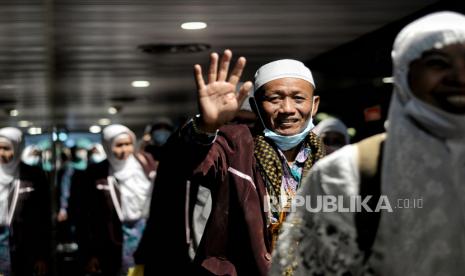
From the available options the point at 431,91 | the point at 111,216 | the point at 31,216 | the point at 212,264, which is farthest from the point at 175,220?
the point at 111,216

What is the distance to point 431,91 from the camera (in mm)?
3059

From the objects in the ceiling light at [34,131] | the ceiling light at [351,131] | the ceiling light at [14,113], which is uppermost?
the ceiling light at [14,113]

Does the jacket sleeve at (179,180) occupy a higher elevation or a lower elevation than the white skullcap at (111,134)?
lower

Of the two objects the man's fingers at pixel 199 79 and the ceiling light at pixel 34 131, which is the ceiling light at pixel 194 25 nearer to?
the ceiling light at pixel 34 131

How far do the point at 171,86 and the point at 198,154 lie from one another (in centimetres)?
928

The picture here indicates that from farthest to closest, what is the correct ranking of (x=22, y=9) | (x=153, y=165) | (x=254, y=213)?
(x=153, y=165) < (x=22, y=9) < (x=254, y=213)

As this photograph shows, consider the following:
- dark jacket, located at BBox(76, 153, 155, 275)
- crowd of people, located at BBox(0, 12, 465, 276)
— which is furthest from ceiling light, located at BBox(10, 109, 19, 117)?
crowd of people, located at BBox(0, 12, 465, 276)

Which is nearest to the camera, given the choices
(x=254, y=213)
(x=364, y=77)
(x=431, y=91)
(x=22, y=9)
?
(x=431, y=91)

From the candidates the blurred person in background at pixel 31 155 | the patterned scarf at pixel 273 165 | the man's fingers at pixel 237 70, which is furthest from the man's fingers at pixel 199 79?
the blurred person in background at pixel 31 155

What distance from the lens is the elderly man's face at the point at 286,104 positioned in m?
4.25

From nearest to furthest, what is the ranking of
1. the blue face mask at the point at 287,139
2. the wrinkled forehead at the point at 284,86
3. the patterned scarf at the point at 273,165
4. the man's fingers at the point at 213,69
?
the man's fingers at the point at 213,69, the patterned scarf at the point at 273,165, the blue face mask at the point at 287,139, the wrinkled forehead at the point at 284,86

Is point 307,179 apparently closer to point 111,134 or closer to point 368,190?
point 368,190

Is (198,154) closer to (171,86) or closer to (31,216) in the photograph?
(31,216)

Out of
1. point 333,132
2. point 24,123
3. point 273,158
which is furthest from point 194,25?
point 273,158
